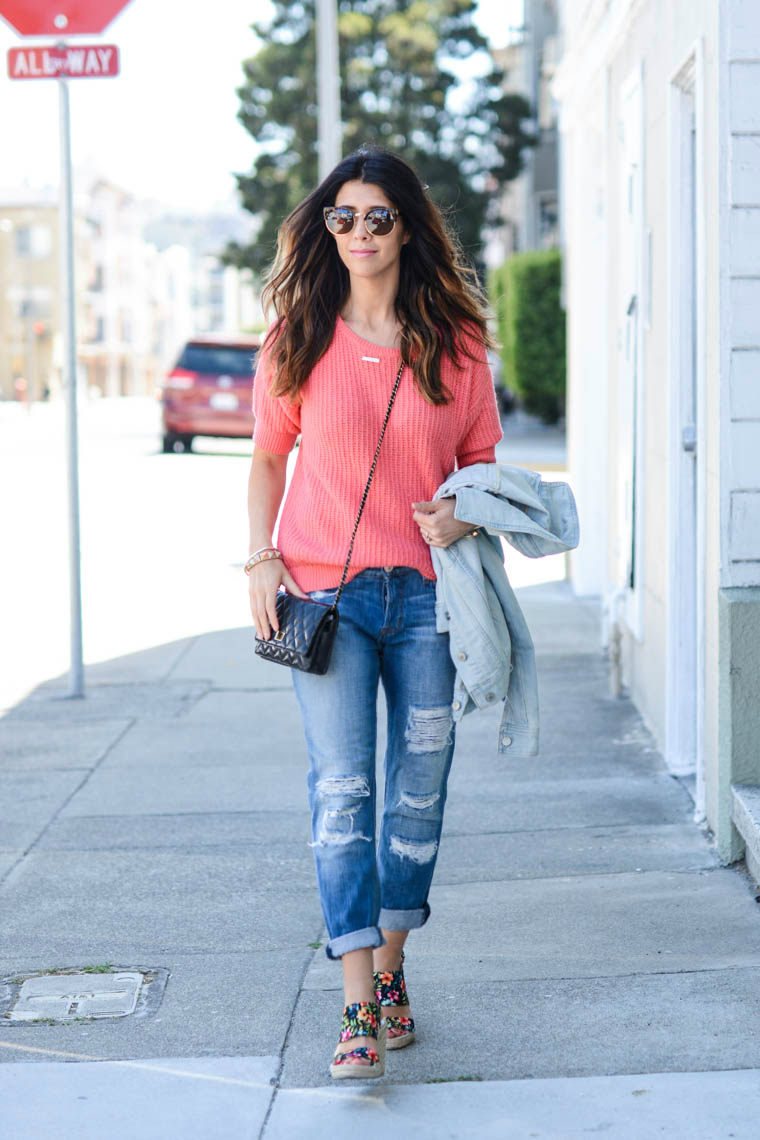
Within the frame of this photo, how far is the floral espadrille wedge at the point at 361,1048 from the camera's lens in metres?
3.42

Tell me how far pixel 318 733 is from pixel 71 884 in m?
1.80

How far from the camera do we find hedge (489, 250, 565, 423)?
3150 centimetres

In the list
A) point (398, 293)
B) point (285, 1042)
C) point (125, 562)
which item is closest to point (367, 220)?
point (398, 293)

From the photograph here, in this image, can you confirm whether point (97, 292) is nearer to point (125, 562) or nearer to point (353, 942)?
point (125, 562)

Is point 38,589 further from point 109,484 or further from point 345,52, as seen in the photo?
point 345,52

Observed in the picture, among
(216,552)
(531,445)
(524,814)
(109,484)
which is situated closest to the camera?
(524,814)

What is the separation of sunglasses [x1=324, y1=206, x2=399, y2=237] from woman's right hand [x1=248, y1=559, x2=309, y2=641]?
2.32 feet

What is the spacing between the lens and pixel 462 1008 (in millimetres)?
3934

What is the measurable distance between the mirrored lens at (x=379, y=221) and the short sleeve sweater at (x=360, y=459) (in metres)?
0.21

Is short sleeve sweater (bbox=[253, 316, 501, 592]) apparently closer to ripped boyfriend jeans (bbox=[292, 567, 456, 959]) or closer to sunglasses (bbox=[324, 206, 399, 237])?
ripped boyfriend jeans (bbox=[292, 567, 456, 959])

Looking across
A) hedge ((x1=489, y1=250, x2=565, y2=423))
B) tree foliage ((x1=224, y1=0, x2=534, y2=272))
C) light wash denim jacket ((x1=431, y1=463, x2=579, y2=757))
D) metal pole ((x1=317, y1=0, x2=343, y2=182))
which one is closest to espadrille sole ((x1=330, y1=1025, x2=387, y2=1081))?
light wash denim jacket ((x1=431, y1=463, x2=579, y2=757))

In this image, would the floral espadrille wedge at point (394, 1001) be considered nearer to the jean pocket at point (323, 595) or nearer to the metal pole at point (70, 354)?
the jean pocket at point (323, 595)

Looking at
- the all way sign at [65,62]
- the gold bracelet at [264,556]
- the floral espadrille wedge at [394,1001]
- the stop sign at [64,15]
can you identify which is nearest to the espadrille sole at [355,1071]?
the floral espadrille wedge at [394,1001]

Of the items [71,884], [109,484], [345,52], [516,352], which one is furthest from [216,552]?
[345,52]
